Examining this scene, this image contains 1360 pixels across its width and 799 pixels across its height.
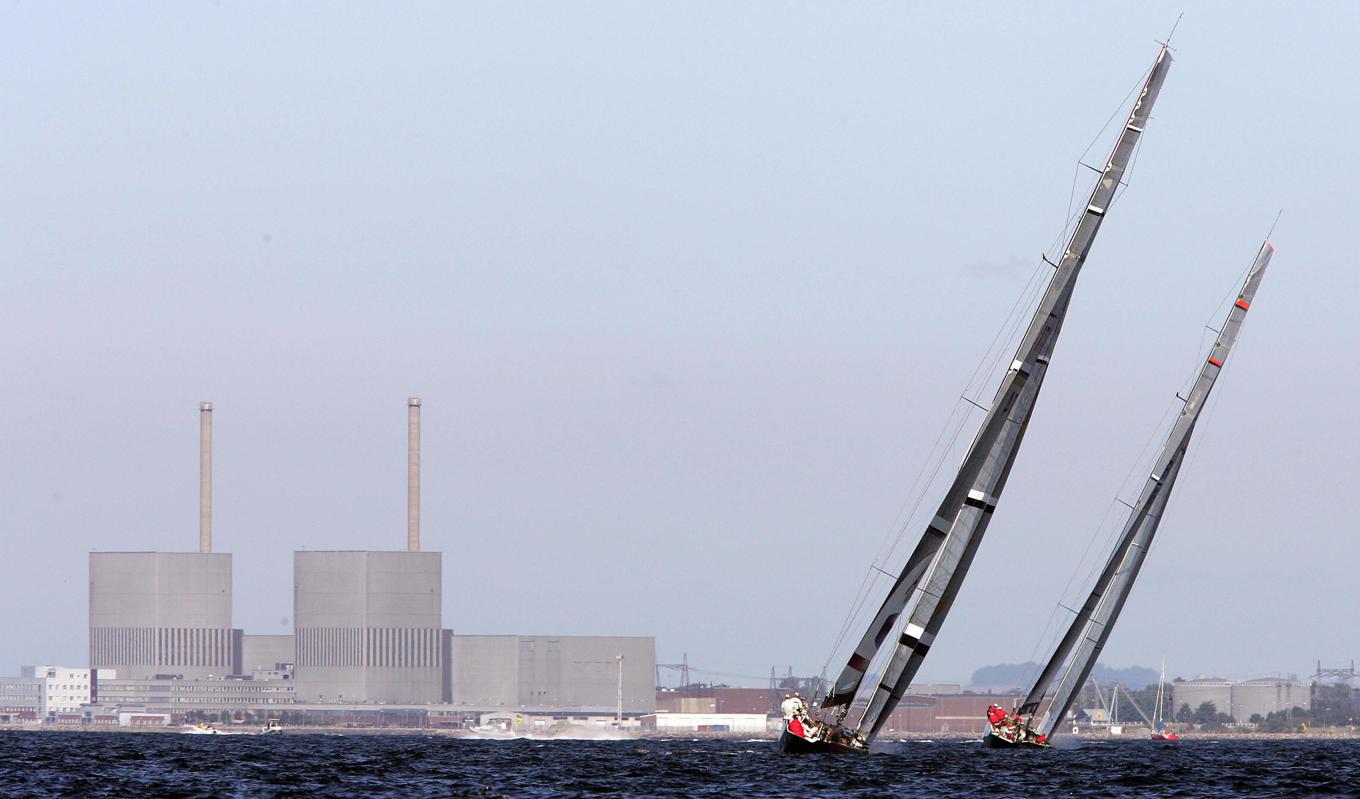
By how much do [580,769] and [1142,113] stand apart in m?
27.8

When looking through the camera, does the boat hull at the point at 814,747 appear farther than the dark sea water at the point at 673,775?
Yes

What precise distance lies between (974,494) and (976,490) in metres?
0.14

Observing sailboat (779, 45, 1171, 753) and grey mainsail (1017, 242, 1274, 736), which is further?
grey mainsail (1017, 242, 1274, 736)

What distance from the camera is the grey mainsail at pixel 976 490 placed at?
6016 centimetres

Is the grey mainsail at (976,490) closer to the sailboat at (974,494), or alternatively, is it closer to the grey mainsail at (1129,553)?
the sailboat at (974,494)

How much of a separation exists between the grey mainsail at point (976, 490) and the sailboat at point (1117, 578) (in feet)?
64.3

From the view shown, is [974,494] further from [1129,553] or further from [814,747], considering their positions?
[1129,553]

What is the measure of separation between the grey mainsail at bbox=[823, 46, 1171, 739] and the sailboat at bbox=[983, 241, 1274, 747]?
1961 cm

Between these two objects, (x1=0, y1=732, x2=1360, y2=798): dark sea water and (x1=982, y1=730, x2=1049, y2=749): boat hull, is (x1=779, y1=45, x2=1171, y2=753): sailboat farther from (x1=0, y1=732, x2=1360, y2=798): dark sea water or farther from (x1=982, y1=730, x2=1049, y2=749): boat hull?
(x1=982, y1=730, x2=1049, y2=749): boat hull

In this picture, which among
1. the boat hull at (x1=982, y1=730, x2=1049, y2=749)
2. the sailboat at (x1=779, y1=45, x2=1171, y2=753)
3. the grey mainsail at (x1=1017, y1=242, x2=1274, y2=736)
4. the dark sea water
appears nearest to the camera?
the dark sea water

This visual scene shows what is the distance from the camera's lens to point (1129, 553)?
3206 inches

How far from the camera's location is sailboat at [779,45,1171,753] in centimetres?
6016

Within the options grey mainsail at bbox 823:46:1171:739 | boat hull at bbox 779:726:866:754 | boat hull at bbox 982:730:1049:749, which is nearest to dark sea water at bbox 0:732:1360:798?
boat hull at bbox 779:726:866:754

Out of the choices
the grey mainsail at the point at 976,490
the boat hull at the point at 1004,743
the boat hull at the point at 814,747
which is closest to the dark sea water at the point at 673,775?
the boat hull at the point at 814,747
